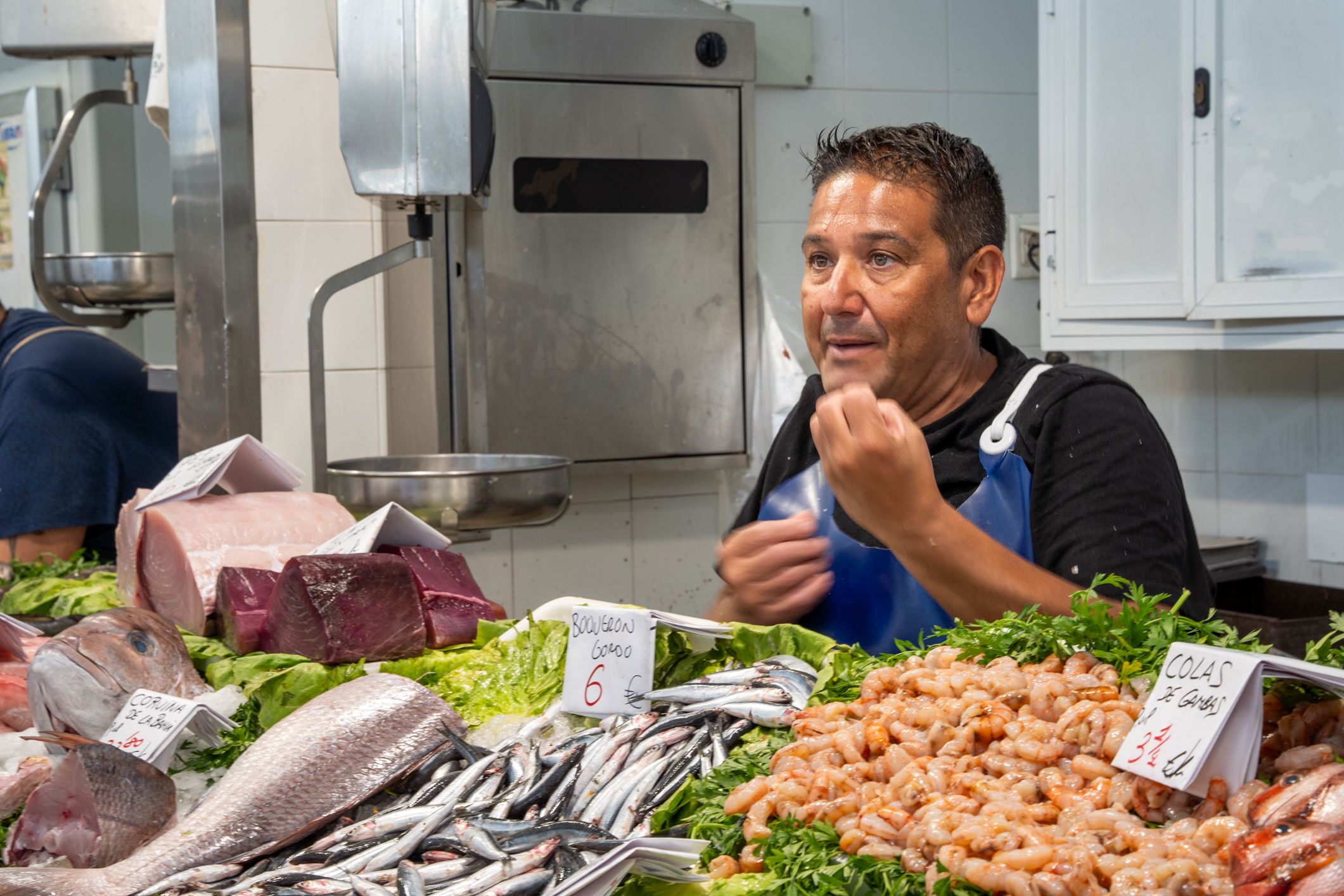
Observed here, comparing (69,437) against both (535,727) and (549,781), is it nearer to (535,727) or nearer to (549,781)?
(535,727)

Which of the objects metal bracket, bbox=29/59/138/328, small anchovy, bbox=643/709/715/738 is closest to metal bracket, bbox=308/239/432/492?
metal bracket, bbox=29/59/138/328

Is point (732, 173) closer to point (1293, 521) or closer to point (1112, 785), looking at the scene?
point (1293, 521)

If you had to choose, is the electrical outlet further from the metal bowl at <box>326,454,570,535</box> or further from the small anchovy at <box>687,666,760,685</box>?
the small anchovy at <box>687,666,760,685</box>

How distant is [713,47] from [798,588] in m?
2.67

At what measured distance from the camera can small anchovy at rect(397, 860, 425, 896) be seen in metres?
1.32

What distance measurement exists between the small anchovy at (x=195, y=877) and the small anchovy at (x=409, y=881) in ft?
0.83

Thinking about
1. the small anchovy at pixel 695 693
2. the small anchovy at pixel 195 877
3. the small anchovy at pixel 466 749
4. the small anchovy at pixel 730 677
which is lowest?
the small anchovy at pixel 195 877

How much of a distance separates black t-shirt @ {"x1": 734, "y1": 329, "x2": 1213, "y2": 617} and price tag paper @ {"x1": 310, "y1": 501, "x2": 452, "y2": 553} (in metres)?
0.85

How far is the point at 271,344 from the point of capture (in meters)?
3.72

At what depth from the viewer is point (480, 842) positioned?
54.9 inches

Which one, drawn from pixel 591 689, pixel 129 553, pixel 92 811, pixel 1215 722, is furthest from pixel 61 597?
pixel 1215 722

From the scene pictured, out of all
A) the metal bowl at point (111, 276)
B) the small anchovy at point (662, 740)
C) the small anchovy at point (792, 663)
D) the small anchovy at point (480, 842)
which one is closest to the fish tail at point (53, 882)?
the small anchovy at point (480, 842)

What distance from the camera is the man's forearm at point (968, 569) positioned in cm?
A: 180

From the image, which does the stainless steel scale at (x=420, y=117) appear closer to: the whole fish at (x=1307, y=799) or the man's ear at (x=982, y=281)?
the man's ear at (x=982, y=281)
